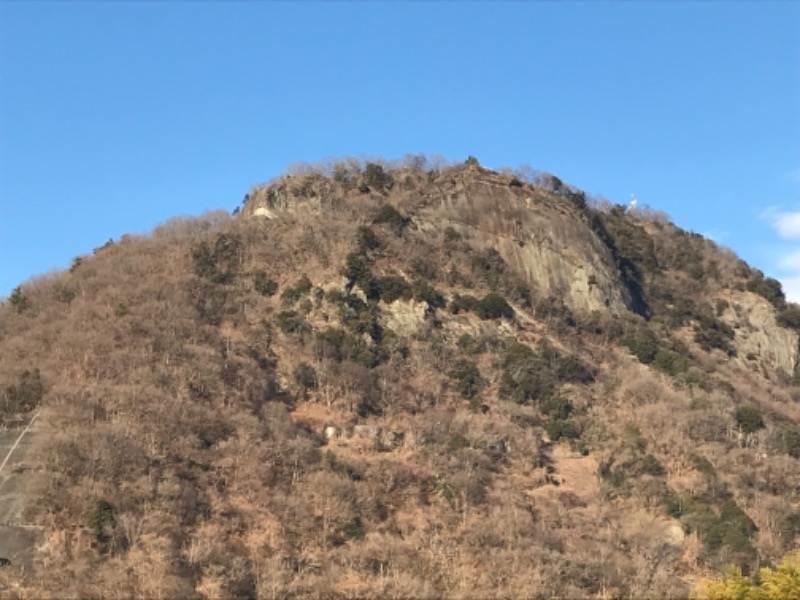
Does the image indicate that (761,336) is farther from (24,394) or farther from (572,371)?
(24,394)

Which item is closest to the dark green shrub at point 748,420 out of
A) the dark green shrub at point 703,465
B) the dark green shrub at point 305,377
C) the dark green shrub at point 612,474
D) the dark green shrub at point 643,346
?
the dark green shrub at point 703,465

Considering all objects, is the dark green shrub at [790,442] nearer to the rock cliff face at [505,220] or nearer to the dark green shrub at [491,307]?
the rock cliff face at [505,220]

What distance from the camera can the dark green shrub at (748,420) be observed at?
194 ft

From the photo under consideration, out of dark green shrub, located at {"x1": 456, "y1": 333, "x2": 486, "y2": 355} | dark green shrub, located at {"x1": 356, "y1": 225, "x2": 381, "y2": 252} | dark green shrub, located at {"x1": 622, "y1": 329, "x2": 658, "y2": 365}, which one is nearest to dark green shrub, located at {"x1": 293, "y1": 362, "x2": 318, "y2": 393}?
dark green shrub, located at {"x1": 456, "y1": 333, "x2": 486, "y2": 355}

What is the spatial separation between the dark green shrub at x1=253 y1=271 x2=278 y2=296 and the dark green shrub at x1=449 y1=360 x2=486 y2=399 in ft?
51.5

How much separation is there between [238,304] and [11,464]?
22293 millimetres

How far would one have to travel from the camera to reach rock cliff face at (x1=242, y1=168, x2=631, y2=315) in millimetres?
76312

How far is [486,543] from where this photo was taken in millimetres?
43531

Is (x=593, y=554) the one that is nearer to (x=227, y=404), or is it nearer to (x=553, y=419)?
(x=553, y=419)

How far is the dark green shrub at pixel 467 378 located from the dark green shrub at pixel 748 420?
678 inches

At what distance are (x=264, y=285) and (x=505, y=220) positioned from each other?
23769mm

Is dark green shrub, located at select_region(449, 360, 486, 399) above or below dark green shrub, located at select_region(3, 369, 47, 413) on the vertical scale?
above

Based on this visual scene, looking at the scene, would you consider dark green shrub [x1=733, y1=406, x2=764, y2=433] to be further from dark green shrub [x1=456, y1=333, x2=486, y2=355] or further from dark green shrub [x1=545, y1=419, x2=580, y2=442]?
dark green shrub [x1=456, y1=333, x2=486, y2=355]

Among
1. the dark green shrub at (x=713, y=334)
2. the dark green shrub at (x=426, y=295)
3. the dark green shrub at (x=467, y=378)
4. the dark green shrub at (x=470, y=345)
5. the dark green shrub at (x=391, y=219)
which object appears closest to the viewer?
the dark green shrub at (x=467, y=378)
